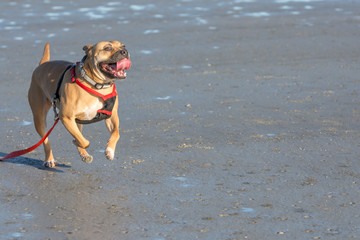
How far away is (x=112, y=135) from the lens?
20.3 feet

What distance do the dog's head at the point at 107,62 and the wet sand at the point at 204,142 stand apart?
0.94 metres

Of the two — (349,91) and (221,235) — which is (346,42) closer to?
(349,91)

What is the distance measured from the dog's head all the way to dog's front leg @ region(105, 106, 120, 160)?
1.39 feet

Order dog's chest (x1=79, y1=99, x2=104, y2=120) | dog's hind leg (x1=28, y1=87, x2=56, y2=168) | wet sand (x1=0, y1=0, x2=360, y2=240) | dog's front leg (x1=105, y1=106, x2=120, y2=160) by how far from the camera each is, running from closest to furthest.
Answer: wet sand (x1=0, y1=0, x2=360, y2=240) < dog's chest (x1=79, y1=99, x2=104, y2=120) < dog's front leg (x1=105, y1=106, x2=120, y2=160) < dog's hind leg (x1=28, y1=87, x2=56, y2=168)

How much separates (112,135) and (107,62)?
2.49 feet

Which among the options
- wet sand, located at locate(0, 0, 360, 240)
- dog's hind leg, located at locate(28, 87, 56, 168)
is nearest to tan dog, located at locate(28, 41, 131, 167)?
dog's hind leg, located at locate(28, 87, 56, 168)

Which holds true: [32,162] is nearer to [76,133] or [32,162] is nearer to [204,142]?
[76,133]

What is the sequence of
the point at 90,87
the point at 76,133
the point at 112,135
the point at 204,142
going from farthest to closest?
the point at 204,142
the point at 112,135
the point at 76,133
the point at 90,87

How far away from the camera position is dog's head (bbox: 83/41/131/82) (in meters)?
5.71

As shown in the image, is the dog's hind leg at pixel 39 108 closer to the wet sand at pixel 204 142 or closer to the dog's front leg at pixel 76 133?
the wet sand at pixel 204 142

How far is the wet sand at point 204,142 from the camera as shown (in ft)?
16.5

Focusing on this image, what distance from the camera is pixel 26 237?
474 cm

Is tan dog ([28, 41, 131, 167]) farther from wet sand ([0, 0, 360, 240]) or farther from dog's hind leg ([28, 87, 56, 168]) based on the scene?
wet sand ([0, 0, 360, 240])

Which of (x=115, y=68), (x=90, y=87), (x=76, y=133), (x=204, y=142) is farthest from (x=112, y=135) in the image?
(x=204, y=142)
